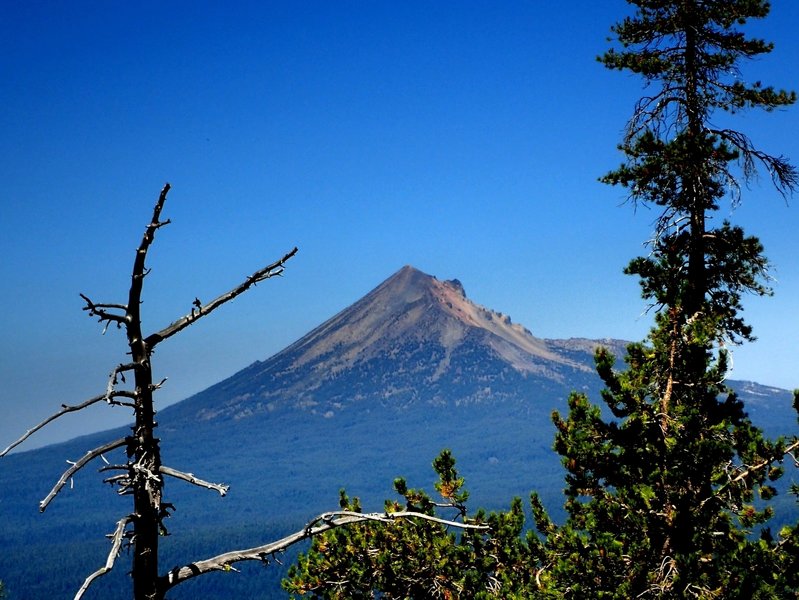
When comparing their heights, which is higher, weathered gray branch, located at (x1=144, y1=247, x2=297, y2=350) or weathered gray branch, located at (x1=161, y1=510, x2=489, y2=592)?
weathered gray branch, located at (x1=144, y1=247, x2=297, y2=350)

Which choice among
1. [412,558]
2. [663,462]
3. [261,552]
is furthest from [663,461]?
[261,552]

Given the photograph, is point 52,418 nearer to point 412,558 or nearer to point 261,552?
point 261,552

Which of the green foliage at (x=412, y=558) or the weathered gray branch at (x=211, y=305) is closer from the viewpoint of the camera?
the weathered gray branch at (x=211, y=305)

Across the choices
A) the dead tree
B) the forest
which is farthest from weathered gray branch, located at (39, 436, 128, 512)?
the forest

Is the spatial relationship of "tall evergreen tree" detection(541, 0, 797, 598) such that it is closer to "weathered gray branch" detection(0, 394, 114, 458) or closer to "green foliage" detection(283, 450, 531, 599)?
"green foliage" detection(283, 450, 531, 599)

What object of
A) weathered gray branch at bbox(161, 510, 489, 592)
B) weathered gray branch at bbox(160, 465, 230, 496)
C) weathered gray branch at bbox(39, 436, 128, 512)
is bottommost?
weathered gray branch at bbox(161, 510, 489, 592)

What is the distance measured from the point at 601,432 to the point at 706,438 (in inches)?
76.0

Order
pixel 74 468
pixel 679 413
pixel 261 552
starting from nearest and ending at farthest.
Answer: pixel 74 468 < pixel 261 552 < pixel 679 413

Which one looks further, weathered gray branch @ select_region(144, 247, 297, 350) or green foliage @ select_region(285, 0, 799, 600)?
green foliage @ select_region(285, 0, 799, 600)

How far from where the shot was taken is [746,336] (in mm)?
17047

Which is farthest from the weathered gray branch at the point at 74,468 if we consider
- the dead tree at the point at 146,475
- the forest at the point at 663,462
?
the forest at the point at 663,462

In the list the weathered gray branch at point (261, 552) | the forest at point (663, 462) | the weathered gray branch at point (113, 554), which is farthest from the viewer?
the forest at point (663, 462)

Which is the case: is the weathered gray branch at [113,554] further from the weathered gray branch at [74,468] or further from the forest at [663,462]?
the forest at [663,462]

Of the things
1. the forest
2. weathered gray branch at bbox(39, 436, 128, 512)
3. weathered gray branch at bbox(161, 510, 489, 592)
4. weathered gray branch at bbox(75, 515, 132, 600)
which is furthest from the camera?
the forest
